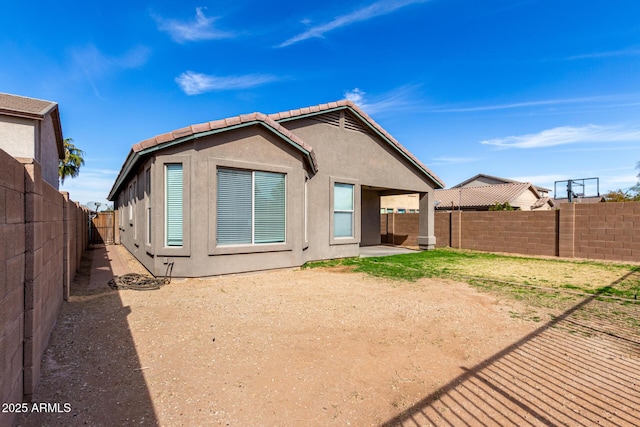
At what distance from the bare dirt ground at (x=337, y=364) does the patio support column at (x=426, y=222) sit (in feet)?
30.2

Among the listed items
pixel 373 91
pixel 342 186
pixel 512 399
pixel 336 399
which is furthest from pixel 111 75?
pixel 512 399

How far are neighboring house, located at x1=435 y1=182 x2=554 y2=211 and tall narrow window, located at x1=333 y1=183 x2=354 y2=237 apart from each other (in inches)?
707

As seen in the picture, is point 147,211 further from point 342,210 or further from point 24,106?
point 24,106

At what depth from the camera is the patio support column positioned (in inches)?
604

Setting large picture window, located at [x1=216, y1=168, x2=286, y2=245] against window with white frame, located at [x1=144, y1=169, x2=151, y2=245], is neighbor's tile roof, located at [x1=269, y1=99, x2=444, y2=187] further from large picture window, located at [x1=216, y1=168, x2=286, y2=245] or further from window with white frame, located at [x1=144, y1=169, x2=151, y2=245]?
window with white frame, located at [x1=144, y1=169, x2=151, y2=245]

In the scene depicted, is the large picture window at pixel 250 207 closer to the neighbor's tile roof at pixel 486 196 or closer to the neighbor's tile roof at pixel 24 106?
the neighbor's tile roof at pixel 24 106

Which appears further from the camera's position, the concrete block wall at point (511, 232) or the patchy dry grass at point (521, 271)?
the concrete block wall at point (511, 232)

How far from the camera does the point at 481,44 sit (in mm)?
13867

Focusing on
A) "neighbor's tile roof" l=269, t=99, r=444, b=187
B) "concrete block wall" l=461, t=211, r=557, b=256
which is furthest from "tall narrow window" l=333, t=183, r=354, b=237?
"concrete block wall" l=461, t=211, r=557, b=256

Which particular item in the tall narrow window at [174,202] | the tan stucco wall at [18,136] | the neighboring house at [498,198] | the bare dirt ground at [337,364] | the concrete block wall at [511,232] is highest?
the tan stucco wall at [18,136]

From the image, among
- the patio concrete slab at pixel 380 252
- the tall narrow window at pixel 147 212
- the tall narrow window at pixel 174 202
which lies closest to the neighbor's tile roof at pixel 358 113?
the tall narrow window at pixel 174 202

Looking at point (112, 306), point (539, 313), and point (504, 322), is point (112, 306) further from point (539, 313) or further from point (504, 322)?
point (539, 313)

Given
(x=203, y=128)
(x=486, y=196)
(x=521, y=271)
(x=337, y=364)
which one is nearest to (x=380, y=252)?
(x=521, y=271)

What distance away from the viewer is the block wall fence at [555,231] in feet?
39.0
